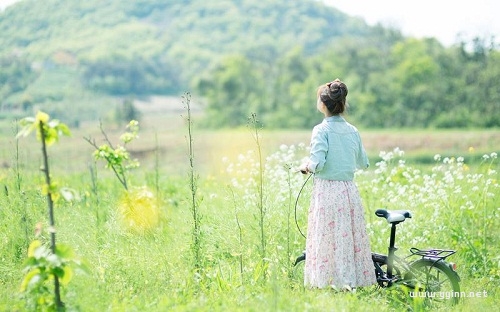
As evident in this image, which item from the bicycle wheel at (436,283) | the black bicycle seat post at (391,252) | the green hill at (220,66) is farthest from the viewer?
the green hill at (220,66)

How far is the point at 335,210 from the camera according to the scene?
5078mm

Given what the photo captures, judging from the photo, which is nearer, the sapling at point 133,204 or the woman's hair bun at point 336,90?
the woman's hair bun at point 336,90

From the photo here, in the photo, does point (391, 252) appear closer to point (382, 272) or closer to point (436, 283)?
point (382, 272)

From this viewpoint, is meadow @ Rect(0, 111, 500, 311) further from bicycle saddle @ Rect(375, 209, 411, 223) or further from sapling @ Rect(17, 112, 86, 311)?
bicycle saddle @ Rect(375, 209, 411, 223)

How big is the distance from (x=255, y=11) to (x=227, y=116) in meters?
68.7

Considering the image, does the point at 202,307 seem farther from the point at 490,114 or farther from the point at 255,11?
the point at 255,11

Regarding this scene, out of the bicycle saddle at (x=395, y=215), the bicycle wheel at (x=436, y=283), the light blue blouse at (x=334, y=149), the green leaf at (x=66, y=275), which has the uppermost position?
the light blue blouse at (x=334, y=149)

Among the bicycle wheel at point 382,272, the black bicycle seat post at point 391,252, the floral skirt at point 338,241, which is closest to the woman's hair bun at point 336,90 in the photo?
the floral skirt at point 338,241

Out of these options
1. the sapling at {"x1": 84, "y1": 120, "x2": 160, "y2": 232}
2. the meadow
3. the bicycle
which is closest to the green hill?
the sapling at {"x1": 84, "y1": 120, "x2": 160, "y2": 232}

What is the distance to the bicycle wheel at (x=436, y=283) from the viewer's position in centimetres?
499

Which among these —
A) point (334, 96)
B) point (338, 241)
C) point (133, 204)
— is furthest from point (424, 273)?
point (133, 204)

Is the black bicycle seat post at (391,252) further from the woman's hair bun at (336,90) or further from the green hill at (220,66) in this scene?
the green hill at (220,66)

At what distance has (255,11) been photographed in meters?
118

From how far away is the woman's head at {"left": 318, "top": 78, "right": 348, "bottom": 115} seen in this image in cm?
505
